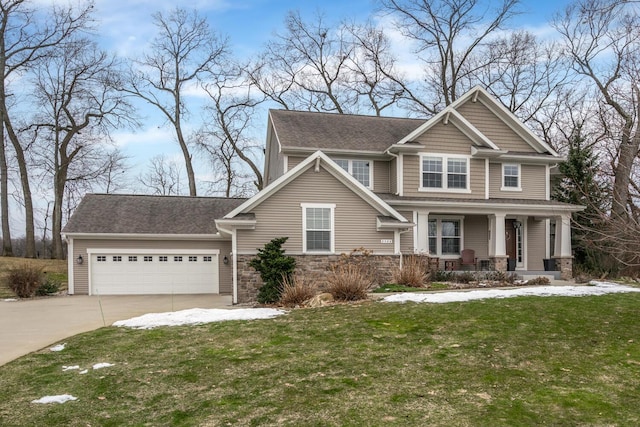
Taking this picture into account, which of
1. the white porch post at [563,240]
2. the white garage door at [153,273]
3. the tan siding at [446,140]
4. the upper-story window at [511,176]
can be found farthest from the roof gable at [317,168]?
the white porch post at [563,240]

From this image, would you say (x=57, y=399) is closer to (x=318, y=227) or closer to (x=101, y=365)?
(x=101, y=365)

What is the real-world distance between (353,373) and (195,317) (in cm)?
556

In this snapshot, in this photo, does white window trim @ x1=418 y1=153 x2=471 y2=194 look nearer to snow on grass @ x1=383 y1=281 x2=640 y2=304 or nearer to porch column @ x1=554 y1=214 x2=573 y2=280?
porch column @ x1=554 y1=214 x2=573 y2=280

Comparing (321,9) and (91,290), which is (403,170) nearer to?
(91,290)

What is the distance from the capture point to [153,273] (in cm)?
1930

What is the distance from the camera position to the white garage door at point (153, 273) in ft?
62.5

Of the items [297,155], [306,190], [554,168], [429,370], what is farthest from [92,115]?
[429,370]

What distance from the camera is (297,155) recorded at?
62.8 feet

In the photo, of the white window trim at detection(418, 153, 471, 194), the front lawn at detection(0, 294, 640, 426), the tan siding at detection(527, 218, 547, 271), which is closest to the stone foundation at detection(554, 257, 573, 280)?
the tan siding at detection(527, 218, 547, 271)

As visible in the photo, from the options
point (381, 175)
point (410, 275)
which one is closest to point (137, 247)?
point (381, 175)

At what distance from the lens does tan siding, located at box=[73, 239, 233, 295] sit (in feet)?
62.1

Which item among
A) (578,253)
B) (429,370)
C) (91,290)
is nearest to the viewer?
(429,370)

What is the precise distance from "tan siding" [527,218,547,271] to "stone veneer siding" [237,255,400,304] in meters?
7.72

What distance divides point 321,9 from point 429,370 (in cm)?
3174
